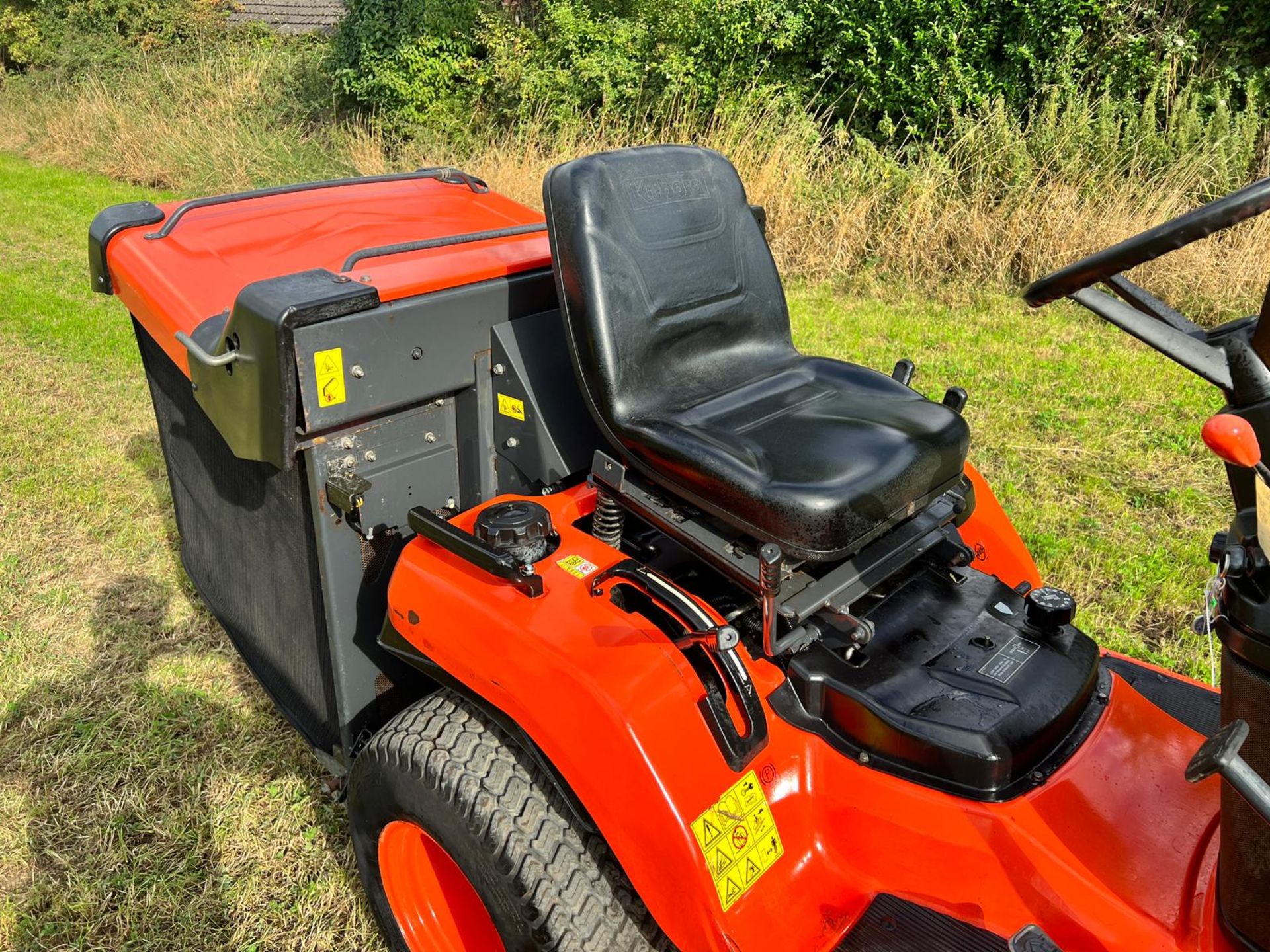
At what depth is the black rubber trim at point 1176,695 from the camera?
1.89 metres

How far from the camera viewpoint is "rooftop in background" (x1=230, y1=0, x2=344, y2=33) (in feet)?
49.5

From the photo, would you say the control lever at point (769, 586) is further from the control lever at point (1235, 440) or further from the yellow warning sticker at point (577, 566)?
the control lever at point (1235, 440)

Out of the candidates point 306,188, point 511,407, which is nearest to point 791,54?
point 306,188

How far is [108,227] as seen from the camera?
2.28m

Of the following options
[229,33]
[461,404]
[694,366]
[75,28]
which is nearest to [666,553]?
[694,366]

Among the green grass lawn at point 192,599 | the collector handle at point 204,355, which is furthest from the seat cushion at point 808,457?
the green grass lawn at point 192,599

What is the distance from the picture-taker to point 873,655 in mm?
1675

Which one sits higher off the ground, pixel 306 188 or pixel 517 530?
pixel 306 188

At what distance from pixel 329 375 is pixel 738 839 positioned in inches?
41.2

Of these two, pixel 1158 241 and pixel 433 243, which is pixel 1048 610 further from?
pixel 433 243

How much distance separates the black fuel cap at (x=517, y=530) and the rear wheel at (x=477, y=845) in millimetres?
305

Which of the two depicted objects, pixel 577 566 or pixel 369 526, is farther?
pixel 369 526

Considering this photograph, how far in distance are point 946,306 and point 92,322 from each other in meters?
4.97

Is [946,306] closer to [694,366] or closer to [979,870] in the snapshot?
[694,366]
